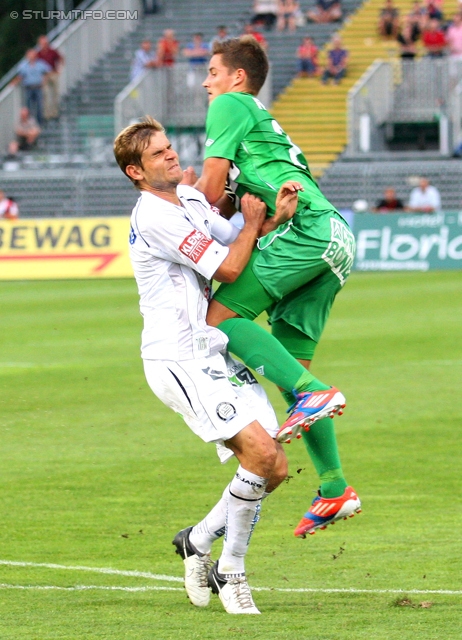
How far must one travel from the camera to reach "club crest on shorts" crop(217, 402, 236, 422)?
5168mm

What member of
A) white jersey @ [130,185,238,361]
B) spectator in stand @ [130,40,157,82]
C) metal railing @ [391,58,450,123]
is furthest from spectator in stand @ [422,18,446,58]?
white jersey @ [130,185,238,361]

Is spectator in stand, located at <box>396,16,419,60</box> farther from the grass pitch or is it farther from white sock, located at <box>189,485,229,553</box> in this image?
white sock, located at <box>189,485,229,553</box>

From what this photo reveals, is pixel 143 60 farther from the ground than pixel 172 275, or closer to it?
closer to it

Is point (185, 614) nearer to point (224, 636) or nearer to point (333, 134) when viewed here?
point (224, 636)

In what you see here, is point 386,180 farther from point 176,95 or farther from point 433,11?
point 433,11

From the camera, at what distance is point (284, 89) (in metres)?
33.4

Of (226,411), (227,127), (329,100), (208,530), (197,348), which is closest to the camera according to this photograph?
(226,411)

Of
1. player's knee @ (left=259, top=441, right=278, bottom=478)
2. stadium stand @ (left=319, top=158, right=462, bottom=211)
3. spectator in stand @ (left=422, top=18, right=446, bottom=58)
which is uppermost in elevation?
player's knee @ (left=259, top=441, right=278, bottom=478)

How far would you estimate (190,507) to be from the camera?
736cm

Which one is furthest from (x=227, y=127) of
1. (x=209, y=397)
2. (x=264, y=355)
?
(x=209, y=397)

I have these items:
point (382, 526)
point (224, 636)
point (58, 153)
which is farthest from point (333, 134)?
point (224, 636)

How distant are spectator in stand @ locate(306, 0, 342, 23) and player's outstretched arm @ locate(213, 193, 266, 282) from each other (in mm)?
29917

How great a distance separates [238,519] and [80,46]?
3072cm

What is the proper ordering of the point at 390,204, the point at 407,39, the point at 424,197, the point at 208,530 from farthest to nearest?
the point at 407,39
the point at 424,197
the point at 390,204
the point at 208,530
